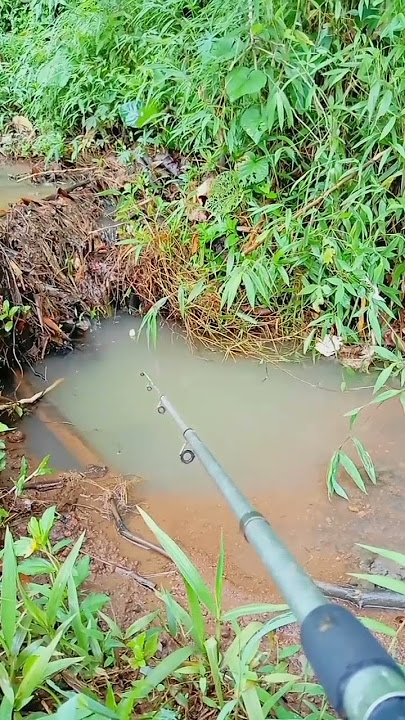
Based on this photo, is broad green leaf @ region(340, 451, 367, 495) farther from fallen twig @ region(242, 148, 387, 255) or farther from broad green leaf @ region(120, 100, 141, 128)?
broad green leaf @ region(120, 100, 141, 128)

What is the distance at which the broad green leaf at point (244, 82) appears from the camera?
204 centimetres

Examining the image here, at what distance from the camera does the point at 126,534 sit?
165 centimetres

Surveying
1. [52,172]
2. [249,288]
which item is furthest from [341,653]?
[52,172]

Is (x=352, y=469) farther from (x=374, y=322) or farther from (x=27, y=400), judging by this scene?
(x=27, y=400)

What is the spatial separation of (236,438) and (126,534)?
0.53m

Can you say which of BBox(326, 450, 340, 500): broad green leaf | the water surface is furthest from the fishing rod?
the water surface

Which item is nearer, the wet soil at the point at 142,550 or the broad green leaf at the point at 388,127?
the wet soil at the point at 142,550

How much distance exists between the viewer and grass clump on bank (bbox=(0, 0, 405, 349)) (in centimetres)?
205

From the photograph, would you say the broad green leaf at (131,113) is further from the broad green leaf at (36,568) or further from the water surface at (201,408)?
the broad green leaf at (36,568)

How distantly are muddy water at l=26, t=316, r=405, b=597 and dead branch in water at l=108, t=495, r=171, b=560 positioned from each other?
0.14 ft

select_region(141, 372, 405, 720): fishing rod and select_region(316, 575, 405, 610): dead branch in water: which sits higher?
select_region(141, 372, 405, 720): fishing rod

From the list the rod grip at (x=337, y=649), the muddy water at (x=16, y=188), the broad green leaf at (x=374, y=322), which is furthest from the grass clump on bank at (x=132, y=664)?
the muddy water at (x=16, y=188)

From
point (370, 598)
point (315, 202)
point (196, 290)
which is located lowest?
point (370, 598)

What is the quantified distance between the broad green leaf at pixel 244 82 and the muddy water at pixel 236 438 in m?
0.92
